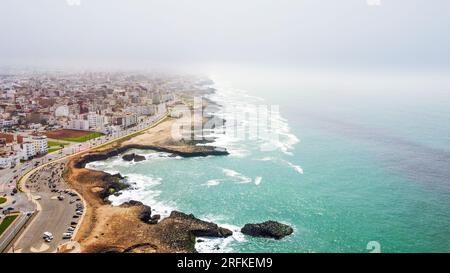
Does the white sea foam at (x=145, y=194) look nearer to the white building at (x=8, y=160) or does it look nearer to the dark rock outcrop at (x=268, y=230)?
the dark rock outcrop at (x=268, y=230)

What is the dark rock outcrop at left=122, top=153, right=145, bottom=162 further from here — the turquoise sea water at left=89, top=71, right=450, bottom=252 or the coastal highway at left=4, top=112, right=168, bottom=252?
the coastal highway at left=4, top=112, right=168, bottom=252

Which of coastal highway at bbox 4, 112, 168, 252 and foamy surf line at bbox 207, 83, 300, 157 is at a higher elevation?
foamy surf line at bbox 207, 83, 300, 157

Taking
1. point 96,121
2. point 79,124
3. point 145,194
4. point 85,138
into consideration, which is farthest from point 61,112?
point 145,194

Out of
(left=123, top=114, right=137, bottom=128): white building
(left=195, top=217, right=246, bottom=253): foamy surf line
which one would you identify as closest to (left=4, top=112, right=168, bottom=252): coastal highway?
(left=195, top=217, right=246, bottom=253): foamy surf line

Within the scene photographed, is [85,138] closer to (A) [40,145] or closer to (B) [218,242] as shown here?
(A) [40,145]

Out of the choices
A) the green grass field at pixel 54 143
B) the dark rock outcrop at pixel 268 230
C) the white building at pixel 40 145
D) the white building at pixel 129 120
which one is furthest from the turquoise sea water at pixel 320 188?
the white building at pixel 129 120
